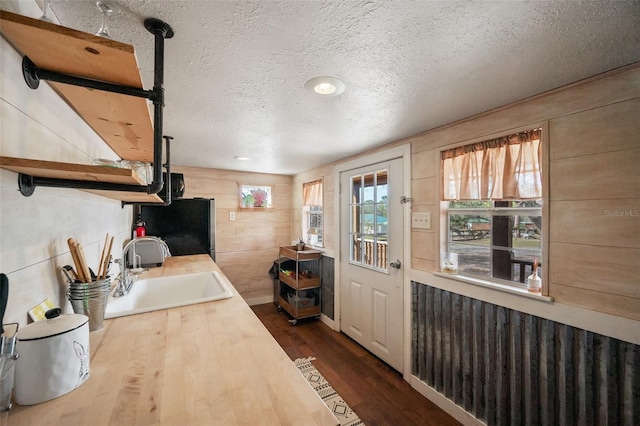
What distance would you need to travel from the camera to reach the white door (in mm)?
2367

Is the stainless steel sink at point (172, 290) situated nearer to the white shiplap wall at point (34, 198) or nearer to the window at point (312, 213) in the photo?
the white shiplap wall at point (34, 198)

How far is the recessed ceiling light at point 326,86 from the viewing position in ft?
4.12

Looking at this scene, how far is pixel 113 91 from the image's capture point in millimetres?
774

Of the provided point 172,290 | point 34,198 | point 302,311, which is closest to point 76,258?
point 34,198

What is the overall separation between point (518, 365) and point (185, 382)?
1.79 metres

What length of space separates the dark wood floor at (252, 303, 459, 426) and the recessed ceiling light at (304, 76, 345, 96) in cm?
220

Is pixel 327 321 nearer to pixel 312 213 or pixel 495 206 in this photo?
pixel 312 213

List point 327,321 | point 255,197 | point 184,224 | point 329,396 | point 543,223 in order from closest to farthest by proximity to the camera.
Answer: point 543,223 → point 329,396 → point 184,224 → point 327,321 → point 255,197

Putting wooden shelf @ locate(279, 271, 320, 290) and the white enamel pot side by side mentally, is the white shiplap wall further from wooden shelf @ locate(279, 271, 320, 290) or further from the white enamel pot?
wooden shelf @ locate(279, 271, 320, 290)

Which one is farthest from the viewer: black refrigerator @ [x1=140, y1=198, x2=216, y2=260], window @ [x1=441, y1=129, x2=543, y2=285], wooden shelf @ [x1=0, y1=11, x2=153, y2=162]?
black refrigerator @ [x1=140, y1=198, x2=216, y2=260]

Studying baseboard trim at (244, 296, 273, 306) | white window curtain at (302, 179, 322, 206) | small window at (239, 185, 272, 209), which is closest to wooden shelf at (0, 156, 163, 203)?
white window curtain at (302, 179, 322, 206)

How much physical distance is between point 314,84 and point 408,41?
491 mm

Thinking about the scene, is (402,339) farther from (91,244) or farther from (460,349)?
(91,244)

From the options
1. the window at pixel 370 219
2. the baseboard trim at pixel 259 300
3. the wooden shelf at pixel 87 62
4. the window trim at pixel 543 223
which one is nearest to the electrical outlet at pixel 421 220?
the window trim at pixel 543 223
